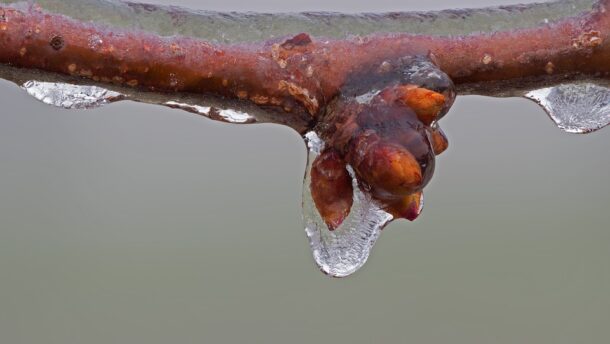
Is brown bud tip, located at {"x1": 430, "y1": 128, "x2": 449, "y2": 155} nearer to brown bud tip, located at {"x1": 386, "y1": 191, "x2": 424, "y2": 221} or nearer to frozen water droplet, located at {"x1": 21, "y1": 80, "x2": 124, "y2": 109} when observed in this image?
brown bud tip, located at {"x1": 386, "y1": 191, "x2": 424, "y2": 221}

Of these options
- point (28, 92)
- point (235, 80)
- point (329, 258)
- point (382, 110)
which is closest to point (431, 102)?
point (382, 110)

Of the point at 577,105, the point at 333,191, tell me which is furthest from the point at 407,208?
the point at 577,105

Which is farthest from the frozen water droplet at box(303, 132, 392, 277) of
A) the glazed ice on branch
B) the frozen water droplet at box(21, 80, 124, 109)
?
the frozen water droplet at box(21, 80, 124, 109)

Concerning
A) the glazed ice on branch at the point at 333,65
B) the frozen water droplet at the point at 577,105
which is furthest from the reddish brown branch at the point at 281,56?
the frozen water droplet at the point at 577,105

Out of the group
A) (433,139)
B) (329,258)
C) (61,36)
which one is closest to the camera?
(61,36)

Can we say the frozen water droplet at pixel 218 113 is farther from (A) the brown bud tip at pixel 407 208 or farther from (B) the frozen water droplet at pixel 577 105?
(B) the frozen water droplet at pixel 577 105

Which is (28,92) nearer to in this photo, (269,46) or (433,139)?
(269,46)
